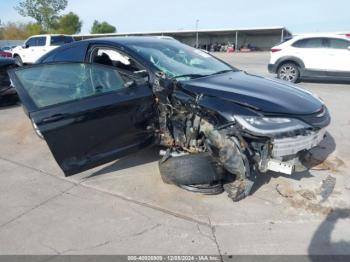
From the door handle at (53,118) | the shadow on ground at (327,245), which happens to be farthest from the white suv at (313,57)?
the door handle at (53,118)

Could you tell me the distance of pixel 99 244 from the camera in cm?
277

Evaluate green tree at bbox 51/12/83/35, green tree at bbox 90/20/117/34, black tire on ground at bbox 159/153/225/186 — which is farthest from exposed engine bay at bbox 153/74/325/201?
green tree at bbox 90/20/117/34

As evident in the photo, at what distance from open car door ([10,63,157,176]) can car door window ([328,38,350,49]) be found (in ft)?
28.4

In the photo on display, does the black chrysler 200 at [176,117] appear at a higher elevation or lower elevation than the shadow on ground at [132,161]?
higher

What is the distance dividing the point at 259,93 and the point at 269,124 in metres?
0.47

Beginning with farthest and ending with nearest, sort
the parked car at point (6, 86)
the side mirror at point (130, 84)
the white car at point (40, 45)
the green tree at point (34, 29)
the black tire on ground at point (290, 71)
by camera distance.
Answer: the green tree at point (34, 29), the white car at point (40, 45), the black tire on ground at point (290, 71), the parked car at point (6, 86), the side mirror at point (130, 84)

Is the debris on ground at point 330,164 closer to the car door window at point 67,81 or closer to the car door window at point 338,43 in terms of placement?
the car door window at point 67,81

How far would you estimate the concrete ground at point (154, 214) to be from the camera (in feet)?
9.05

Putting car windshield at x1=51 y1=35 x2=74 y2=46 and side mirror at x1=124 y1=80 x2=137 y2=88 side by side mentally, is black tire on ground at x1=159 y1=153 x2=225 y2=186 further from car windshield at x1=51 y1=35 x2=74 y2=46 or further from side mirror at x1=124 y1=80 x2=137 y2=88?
car windshield at x1=51 y1=35 x2=74 y2=46

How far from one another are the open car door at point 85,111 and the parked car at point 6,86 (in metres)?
4.37

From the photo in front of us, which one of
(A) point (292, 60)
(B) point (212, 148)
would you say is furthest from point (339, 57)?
(B) point (212, 148)

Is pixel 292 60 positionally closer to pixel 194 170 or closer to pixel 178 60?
pixel 178 60

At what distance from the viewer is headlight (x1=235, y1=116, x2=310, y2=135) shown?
314 cm

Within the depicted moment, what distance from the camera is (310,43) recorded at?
10594 mm
